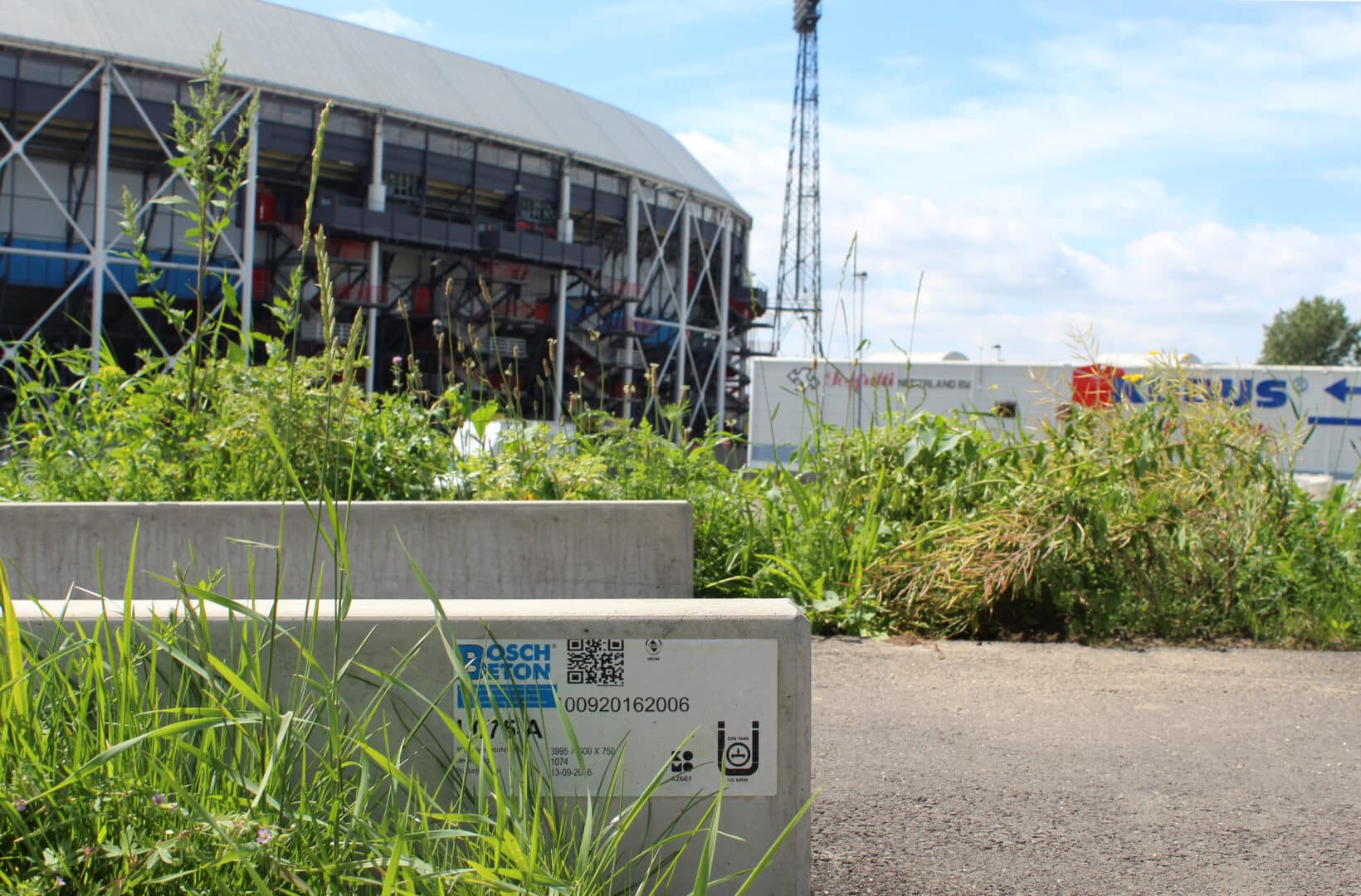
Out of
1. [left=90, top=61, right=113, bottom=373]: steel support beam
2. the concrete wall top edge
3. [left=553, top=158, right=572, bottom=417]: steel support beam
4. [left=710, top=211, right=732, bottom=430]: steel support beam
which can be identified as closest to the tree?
[left=710, top=211, right=732, bottom=430]: steel support beam

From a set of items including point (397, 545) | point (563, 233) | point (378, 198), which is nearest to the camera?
point (397, 545)

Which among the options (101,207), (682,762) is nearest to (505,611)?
(682,762)

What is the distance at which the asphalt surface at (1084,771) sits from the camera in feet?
9.21

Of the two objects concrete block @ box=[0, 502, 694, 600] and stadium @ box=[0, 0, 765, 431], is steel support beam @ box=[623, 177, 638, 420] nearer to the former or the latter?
stadium @ box=[0, 0, 765, 431]

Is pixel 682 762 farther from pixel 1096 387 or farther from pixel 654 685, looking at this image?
pixel 1096 387

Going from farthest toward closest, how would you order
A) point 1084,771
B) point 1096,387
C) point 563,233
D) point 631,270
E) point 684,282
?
point 684,282 → point 631,270 → point 563,233 → point 1096,387 → point 1084,771

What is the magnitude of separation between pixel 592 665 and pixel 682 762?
0.29 metres

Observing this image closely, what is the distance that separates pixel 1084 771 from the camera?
11.7 ft

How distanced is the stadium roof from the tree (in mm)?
48033

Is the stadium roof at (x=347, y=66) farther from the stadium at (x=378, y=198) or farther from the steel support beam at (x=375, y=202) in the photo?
the steel support beam at (x=375, y=202)

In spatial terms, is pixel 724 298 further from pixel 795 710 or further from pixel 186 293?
pixel 795 710

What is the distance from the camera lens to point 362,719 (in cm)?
202

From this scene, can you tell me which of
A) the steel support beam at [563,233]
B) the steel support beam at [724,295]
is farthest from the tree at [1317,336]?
the steel support beam at [563,233]

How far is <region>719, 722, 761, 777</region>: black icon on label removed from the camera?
2307 millimetres
